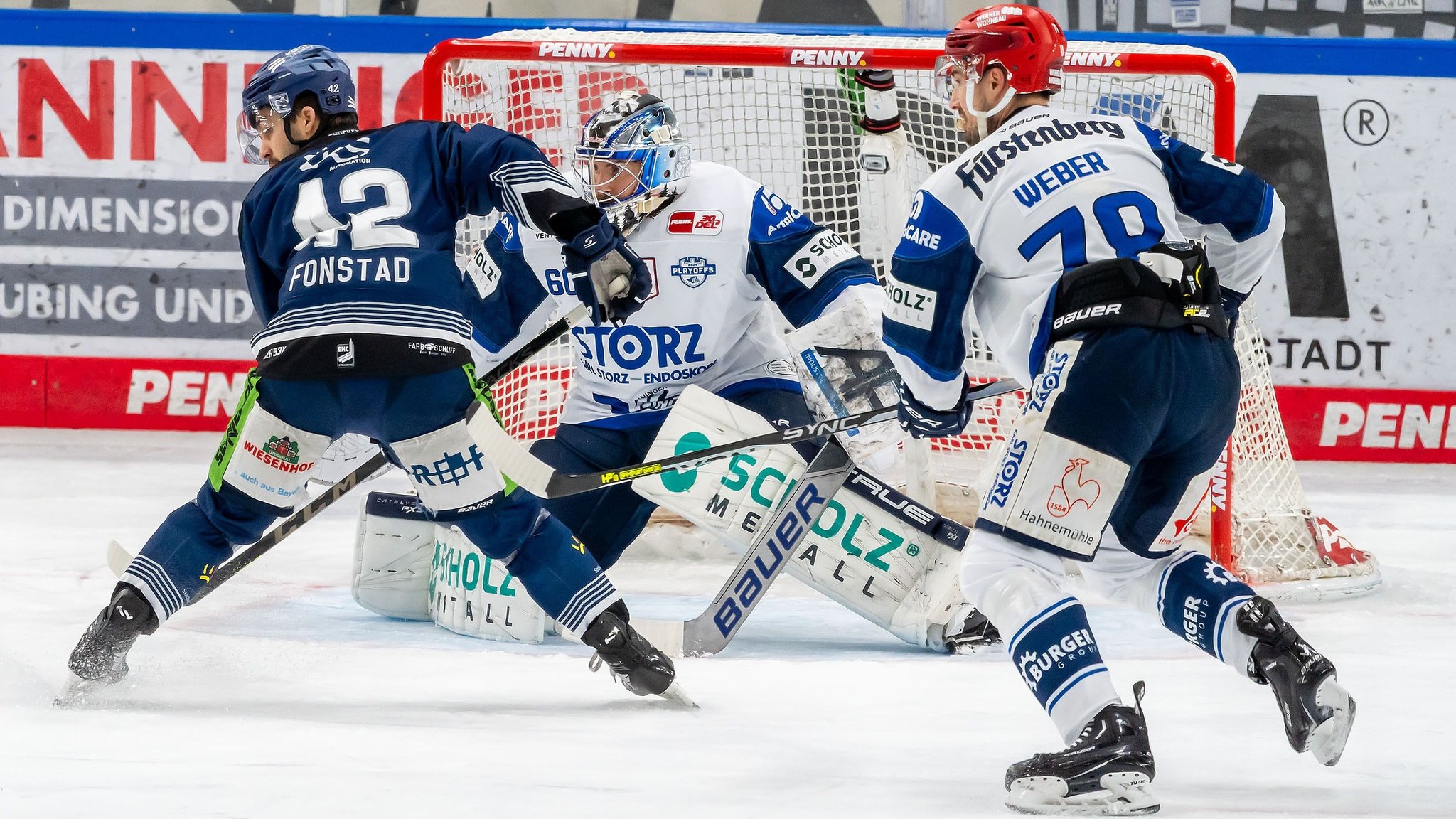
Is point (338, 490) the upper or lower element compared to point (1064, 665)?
lower

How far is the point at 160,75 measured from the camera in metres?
6.30

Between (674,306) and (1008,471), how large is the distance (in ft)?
4.97

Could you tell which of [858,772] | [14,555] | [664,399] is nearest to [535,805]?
[858,772]

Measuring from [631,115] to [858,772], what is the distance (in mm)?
1736

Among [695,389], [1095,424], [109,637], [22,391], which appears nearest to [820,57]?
[695,389]

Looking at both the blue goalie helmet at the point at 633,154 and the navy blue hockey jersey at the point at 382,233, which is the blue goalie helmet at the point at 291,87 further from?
the blue goalie helmet at the point at 633,154

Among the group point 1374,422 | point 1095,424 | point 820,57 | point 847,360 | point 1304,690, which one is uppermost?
point 820,57

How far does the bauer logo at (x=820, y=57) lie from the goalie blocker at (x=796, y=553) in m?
1.21

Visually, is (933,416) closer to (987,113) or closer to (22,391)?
(987,113)

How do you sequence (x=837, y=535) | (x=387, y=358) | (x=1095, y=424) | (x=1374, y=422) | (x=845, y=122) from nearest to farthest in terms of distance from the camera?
(x=1095, y=424)
(x=387, y=358)
(x=837, y=535)
(x=845, y=122)
(x=1374, y=422)

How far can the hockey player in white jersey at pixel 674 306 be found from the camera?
3.79m

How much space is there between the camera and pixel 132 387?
6449 millimetres

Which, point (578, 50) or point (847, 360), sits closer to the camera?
point (847, 360)

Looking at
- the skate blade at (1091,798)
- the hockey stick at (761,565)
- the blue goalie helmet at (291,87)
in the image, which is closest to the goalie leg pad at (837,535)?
the hockey stick at (761,565)
